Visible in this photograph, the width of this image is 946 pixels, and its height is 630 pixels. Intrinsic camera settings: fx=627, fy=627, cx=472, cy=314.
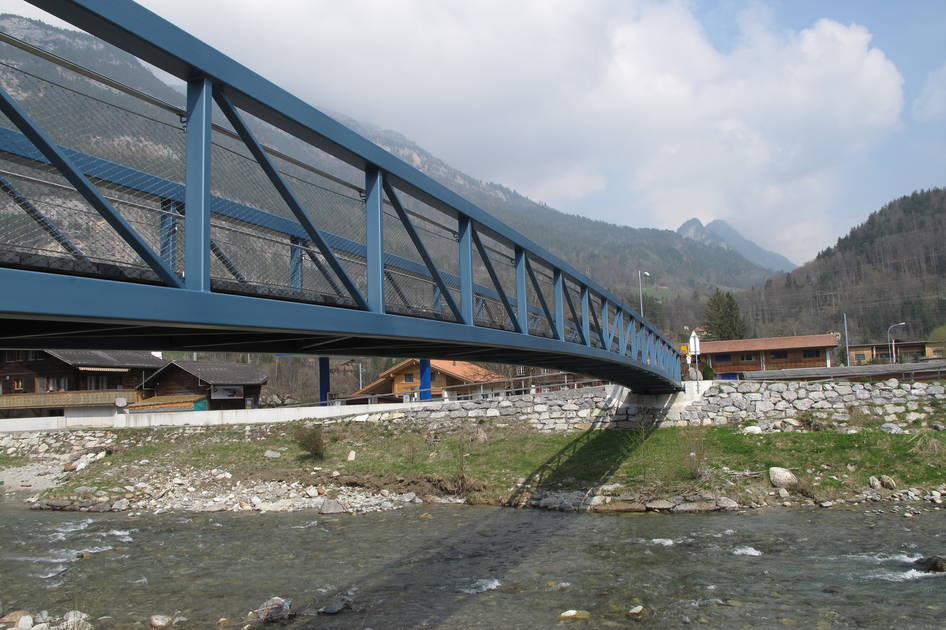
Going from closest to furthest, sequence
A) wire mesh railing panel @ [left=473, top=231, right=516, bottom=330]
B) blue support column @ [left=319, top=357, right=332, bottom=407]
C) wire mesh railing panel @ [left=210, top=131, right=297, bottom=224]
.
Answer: wire mesh railing panel @ [left=210, top=131, right=297, bottom=224] → wire mesh railing panel @ [left=473, top=231, right=516, bottom=330] → blue support column @ [left=319, top=357, right=332, bottom=407]

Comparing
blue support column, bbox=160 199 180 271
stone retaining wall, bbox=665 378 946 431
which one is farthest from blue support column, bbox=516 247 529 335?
stone retaining wall, bbox=665 378 946 431

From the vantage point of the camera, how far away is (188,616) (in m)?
11.8

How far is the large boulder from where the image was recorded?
70.8 feet

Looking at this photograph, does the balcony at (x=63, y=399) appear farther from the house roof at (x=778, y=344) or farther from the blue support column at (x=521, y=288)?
the house roof at (x=778, y=344)

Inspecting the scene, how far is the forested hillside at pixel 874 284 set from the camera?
87500 millimetres

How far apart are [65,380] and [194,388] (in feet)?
26.8

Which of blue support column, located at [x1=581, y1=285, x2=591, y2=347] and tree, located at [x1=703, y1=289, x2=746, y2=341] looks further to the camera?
tree, located at [x1=703, y1=289, x2=746, y2=341]

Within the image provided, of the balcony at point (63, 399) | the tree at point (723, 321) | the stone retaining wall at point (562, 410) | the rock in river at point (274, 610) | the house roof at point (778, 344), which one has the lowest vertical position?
the rock in river at point (274, 610)

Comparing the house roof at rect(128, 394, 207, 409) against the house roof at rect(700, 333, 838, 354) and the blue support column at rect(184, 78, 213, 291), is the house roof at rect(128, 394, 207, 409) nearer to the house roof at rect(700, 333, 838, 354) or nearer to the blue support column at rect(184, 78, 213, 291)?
the blue support column at rect(184, 78, 213, 291)

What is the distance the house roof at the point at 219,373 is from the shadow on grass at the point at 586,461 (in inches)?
1087

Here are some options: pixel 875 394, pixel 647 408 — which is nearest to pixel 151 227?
pixel 647 408

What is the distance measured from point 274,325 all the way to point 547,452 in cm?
2258

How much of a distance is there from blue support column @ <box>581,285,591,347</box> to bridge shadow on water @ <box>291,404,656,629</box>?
18.1ft

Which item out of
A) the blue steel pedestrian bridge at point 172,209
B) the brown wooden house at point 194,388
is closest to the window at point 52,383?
the brown wooden house at point 194,388
